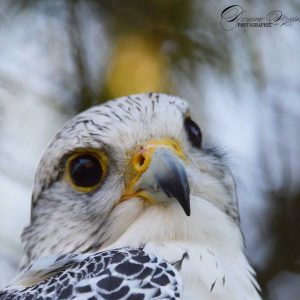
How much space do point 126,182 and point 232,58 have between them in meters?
2.11

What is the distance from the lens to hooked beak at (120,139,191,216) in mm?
3896

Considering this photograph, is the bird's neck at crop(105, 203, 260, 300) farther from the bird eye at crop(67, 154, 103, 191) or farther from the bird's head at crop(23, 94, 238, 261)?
the bird eye at crop(67, 154, 103, 191)

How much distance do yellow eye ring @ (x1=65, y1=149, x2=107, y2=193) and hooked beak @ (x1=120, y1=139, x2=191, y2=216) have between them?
181 millimetres

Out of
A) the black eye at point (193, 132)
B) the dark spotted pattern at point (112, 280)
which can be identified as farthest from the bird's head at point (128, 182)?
the dark spotted pattern at point (112, 280)

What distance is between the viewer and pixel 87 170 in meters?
4.35

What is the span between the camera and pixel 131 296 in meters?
3.47

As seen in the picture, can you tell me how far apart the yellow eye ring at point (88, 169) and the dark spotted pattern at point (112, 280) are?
0.67 meters

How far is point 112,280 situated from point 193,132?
1248mm

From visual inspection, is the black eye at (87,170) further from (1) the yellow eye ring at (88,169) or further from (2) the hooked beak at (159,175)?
(2) the hooked beak at (159,175)

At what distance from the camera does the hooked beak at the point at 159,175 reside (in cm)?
390

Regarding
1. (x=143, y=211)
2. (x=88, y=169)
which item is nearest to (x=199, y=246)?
(x=143, y=211)

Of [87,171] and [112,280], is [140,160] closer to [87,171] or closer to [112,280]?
[87,171]

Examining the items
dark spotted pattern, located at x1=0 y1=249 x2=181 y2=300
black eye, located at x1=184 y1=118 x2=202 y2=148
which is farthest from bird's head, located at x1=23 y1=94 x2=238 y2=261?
dark spotted pattern, located at x1=0 y1=249 x2=181 y2=300

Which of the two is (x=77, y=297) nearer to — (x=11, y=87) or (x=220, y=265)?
(x=220, y=265)
